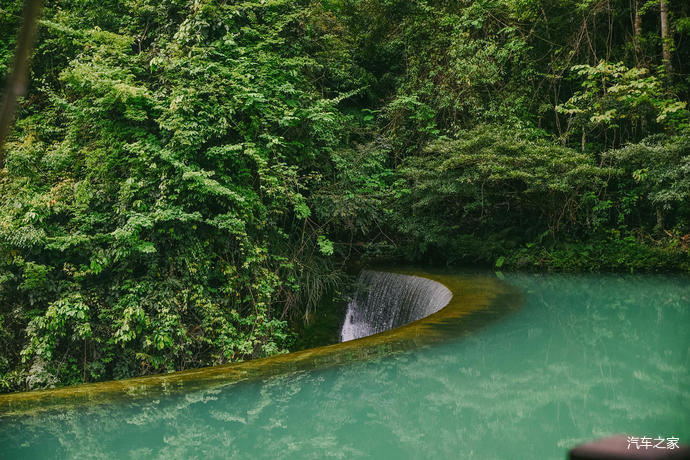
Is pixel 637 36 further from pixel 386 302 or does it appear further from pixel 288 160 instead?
pixel 288 160

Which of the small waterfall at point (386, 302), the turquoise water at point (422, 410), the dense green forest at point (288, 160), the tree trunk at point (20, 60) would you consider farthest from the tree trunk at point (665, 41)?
the tree trunk at point (20, 60)

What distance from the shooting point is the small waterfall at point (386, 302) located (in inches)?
322

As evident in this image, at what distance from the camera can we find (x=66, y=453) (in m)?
3.15

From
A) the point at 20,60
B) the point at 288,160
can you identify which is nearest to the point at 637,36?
the point at 288,160

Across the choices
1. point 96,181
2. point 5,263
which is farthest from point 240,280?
point 5,263

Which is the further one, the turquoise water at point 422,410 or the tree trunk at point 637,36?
the tree trunk at point 637,36

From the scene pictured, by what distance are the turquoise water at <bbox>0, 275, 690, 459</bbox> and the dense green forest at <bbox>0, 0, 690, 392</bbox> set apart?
244cm

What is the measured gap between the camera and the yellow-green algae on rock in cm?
398

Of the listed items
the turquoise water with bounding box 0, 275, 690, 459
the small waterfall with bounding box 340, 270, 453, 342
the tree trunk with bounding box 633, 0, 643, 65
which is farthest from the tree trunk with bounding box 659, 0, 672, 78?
the turquoise water with bounding box 0, 275, 690, 459

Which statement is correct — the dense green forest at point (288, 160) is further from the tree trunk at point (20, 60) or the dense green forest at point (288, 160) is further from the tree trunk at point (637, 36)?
the tree trunk at point (20, 60)

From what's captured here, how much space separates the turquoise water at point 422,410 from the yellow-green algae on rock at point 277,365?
0.16m

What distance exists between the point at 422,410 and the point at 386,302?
523cm

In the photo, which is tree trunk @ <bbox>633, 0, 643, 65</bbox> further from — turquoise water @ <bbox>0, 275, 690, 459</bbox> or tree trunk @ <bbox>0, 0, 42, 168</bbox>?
tree trunk @ <bbox>0, 0, 42, 168</bbox>

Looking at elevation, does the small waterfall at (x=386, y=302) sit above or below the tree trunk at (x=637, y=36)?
below
